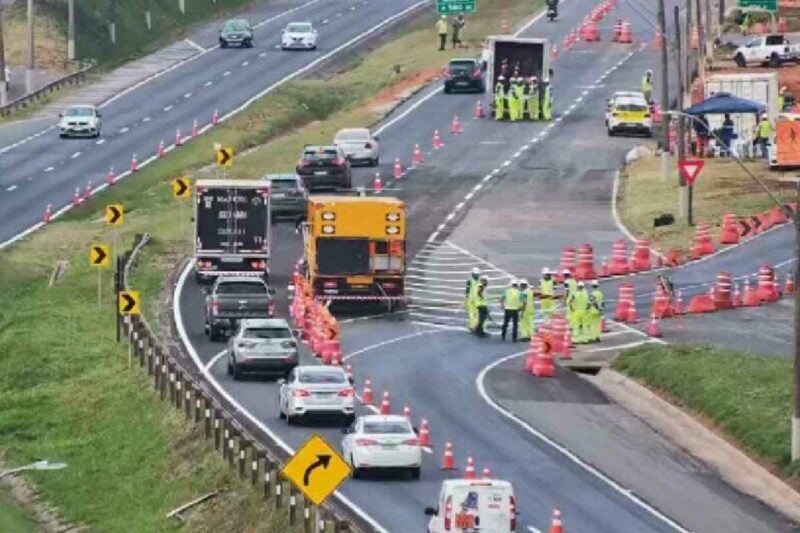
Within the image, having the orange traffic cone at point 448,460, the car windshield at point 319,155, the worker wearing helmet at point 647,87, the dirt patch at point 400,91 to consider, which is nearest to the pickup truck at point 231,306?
the orange traffic cone at point 448,460

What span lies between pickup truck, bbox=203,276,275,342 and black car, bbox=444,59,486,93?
4935 centimetres

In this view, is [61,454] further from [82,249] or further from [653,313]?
[82,249]

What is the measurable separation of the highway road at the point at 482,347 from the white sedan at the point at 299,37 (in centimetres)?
1888

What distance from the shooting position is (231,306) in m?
67.3

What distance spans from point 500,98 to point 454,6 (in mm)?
25200

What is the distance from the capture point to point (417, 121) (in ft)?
363

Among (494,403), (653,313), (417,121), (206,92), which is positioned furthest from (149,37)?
(494,403)

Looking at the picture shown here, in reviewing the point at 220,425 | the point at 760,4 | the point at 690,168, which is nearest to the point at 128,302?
the point at 220,425

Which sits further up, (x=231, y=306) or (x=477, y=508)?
(x=231, y=306)

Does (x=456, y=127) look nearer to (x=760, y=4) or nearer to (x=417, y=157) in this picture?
(x=417, y=157)

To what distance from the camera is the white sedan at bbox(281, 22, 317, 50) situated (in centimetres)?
13638

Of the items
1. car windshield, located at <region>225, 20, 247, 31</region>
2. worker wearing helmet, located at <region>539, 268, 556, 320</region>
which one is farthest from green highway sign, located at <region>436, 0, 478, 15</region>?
worker wearing helmet, located at <region>539, 268, 556, 320</region>

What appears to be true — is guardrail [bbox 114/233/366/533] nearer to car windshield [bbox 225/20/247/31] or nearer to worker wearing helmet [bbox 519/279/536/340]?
worker wearing helmet [bbox 519/279/536/340]

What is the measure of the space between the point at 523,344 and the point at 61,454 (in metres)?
11.9
